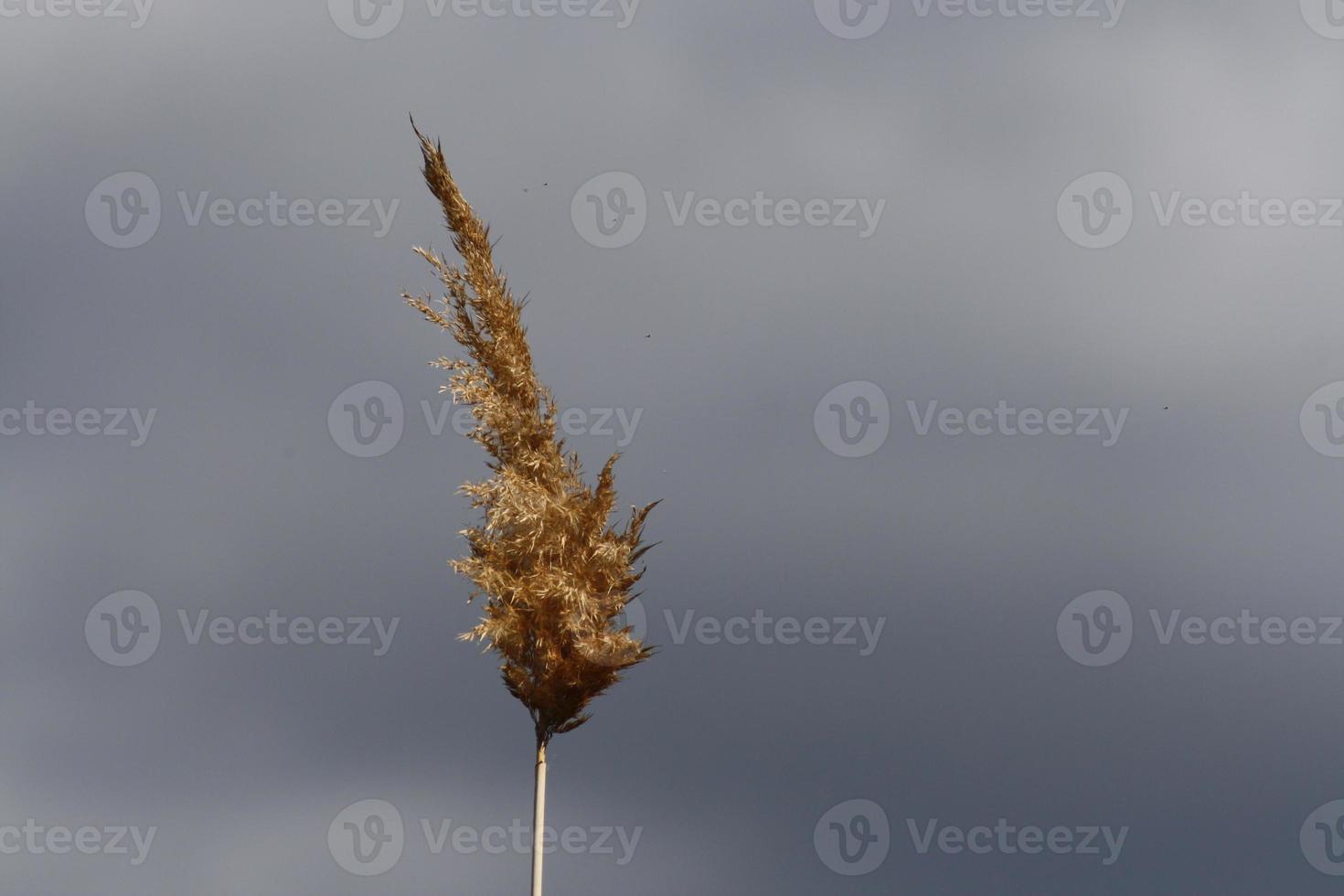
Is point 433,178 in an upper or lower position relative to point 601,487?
upper

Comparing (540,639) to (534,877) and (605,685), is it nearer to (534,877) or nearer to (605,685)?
(605,685)

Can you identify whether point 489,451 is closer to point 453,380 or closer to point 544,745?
point 453,380

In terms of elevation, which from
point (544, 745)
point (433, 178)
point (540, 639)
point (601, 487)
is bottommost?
point (544, 745)

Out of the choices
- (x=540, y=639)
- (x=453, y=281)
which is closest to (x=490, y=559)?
(x=540, y=639)
